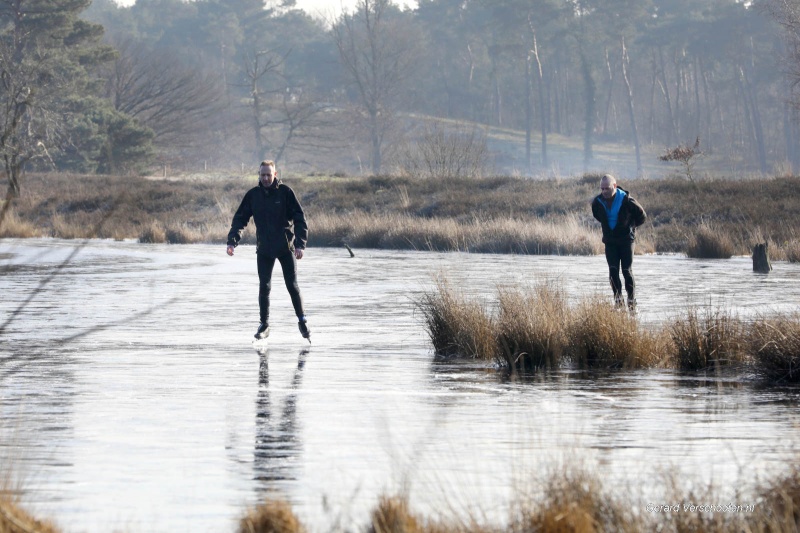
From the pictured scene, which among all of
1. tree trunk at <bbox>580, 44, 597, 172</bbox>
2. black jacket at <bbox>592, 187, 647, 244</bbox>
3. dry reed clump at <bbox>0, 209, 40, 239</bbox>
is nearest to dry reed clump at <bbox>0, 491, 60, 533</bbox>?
black jacket at <bbox>592, 187, 647, 244</bbox>

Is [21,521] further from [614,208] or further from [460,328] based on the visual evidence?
[614,208]

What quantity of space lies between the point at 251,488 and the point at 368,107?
91.0m

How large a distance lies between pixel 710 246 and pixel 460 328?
21581 millimetres

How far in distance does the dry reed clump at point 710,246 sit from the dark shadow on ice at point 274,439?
24.0 m

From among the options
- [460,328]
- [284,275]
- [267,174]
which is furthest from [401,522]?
[284,275]

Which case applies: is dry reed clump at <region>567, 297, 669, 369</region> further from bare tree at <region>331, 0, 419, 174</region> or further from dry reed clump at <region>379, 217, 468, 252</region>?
bare tree at <region>331, 0, 419, 174</region>

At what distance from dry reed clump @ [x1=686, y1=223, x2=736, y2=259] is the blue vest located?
18.3 metres

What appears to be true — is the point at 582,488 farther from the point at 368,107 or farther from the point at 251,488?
the point at 368,107

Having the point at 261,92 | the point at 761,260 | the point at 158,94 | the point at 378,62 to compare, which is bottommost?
the point at 761,260

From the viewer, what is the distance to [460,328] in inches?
565

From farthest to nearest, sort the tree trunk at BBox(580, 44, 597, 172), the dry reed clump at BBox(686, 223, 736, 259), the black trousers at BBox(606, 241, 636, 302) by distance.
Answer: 1. the tree trunk at BBox(580, 44, 597, 172)
2. the dry reed clump at BBox(686, 223, 736, 259)
3. the black trousers at BBox(606, 241, 636, 302)

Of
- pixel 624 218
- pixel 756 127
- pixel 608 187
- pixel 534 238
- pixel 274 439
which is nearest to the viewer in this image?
pixel 274 439

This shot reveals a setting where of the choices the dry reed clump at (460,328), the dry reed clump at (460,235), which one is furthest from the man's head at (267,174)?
the dry reed clump at (460,235)

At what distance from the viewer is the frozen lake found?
7027 millimetres
